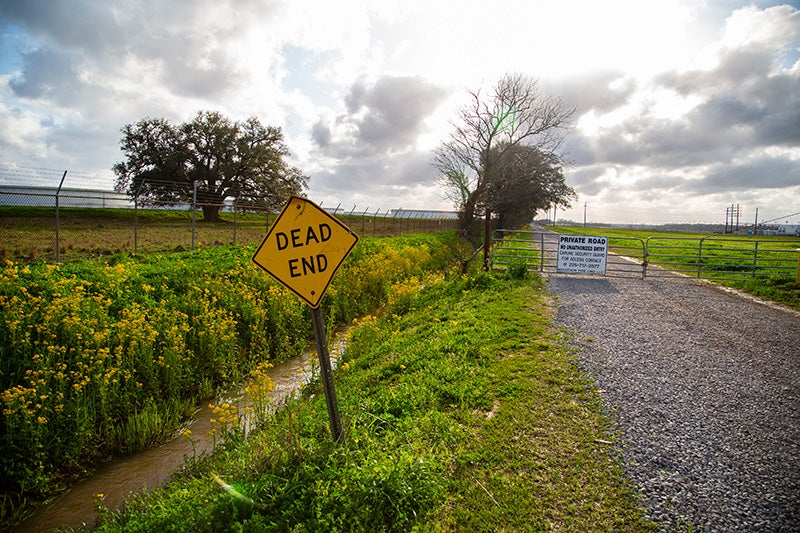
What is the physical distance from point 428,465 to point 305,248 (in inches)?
75.1

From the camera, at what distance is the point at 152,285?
730 cm

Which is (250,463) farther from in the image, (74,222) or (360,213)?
(74,222)

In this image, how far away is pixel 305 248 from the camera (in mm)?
3064

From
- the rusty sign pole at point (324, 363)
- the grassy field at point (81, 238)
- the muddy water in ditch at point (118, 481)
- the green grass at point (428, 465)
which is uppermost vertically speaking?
the grassy field at point (81, 238)

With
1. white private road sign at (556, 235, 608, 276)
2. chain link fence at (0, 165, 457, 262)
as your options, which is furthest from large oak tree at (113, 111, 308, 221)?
white private road sign at (556, 235, 608, 276)

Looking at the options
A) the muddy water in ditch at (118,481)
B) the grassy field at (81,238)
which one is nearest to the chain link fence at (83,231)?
the grassy field at (81,238)

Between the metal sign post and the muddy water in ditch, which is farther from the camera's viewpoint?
the muddy water in ditch

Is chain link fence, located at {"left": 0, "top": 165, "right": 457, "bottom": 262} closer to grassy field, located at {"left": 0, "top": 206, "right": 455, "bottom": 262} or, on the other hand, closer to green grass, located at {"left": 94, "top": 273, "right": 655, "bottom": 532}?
grassy field, located at {"left": 0, "top": 206, "right": 455, "bottom": 262}

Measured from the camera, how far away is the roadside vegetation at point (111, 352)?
4285 mm

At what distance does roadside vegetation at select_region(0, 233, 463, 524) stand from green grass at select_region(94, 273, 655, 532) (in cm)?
138

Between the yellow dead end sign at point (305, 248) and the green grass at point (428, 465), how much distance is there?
47.2 inches

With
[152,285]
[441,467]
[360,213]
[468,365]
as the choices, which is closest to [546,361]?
[468,365]

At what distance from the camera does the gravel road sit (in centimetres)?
278

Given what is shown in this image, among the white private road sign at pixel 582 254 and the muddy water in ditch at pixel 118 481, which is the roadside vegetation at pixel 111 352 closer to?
the muddy water in ditch at pixel 118 481
